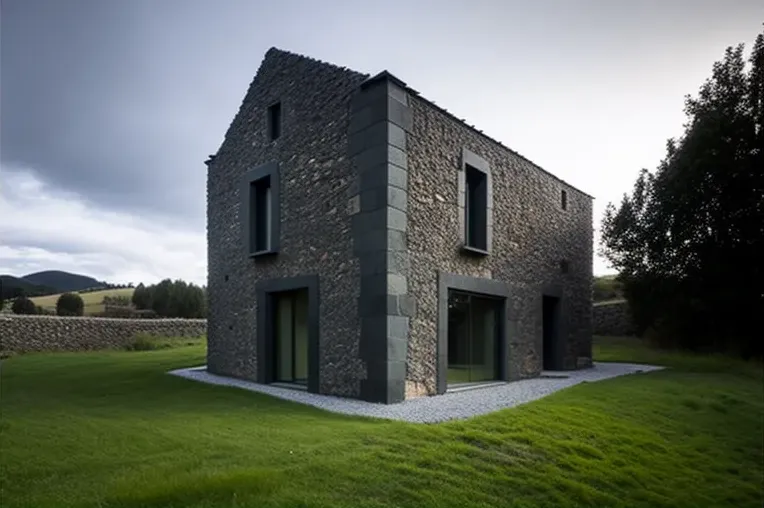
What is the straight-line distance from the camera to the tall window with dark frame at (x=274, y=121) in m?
11.9

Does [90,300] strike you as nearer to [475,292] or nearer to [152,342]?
[152,342]

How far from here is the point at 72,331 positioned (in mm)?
21297

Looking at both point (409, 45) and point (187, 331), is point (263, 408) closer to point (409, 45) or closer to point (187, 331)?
point (409, 45)

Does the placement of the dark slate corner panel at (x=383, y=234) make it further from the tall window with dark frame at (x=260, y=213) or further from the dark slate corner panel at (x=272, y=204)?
the tall window with dark frame at (x=260, y=213)

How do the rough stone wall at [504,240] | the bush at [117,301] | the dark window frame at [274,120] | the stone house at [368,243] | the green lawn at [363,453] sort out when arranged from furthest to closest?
the bush at [117,301]
the dark window frame at [274,120]
the rough stone wall at [504,240]
the stone house at [368,243]
the green lawn at [363,453]

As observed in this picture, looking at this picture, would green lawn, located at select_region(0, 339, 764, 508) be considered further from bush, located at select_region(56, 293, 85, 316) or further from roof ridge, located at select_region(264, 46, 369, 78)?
bush, located at select_region(56, 293, 85, 316)

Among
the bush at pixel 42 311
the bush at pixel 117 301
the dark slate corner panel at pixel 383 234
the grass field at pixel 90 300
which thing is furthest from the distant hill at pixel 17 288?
the dark slate corner panel at pixel 383 234

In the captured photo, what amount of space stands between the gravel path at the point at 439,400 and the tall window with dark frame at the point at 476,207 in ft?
10.7

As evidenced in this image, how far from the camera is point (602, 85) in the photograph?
11.1m

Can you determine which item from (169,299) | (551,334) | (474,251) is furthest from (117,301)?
(474,251)

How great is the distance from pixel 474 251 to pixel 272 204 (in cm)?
475

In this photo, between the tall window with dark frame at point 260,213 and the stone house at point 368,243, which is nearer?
the stone house at point 368,243

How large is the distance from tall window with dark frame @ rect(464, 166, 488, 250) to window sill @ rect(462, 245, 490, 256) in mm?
212

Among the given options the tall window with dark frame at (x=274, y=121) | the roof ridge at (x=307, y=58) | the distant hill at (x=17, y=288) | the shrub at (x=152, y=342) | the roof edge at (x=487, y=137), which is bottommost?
the shrub at (x=152, y=342)
